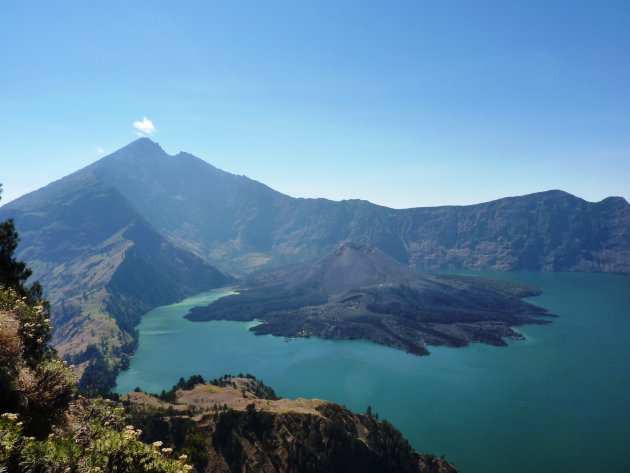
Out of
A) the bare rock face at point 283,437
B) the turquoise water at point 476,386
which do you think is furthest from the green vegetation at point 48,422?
the turquoise water at point 476,386

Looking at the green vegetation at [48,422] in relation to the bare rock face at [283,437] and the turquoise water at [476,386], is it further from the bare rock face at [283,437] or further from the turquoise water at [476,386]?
the turquoise water at [476,386]

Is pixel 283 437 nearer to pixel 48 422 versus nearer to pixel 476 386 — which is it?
pixel 48 422

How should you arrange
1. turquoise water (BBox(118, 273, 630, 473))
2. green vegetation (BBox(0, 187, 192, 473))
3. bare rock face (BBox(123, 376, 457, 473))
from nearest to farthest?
green vegetation (BBox(0, 187, 192, 473)) → bare rock face (BBox(123, 376, 457, 473)) → turquoise water (BBox(118, 273, 630, 473))

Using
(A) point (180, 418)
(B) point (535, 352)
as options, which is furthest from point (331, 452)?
(B) point (535, 352)

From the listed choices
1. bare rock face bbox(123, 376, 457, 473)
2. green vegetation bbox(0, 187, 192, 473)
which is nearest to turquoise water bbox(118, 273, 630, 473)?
bare rock face bbox(123, 376, 457, 473)

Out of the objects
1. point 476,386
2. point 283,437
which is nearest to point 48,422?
point 283,437

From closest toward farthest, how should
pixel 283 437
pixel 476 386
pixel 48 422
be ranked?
pixel 48 422
pixel 283 437
pixel 476 386

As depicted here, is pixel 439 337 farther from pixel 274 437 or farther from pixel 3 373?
pixel 3 373

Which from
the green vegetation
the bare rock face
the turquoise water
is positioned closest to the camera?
the green vegetation

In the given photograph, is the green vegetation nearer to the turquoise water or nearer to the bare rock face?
the bare rock face
